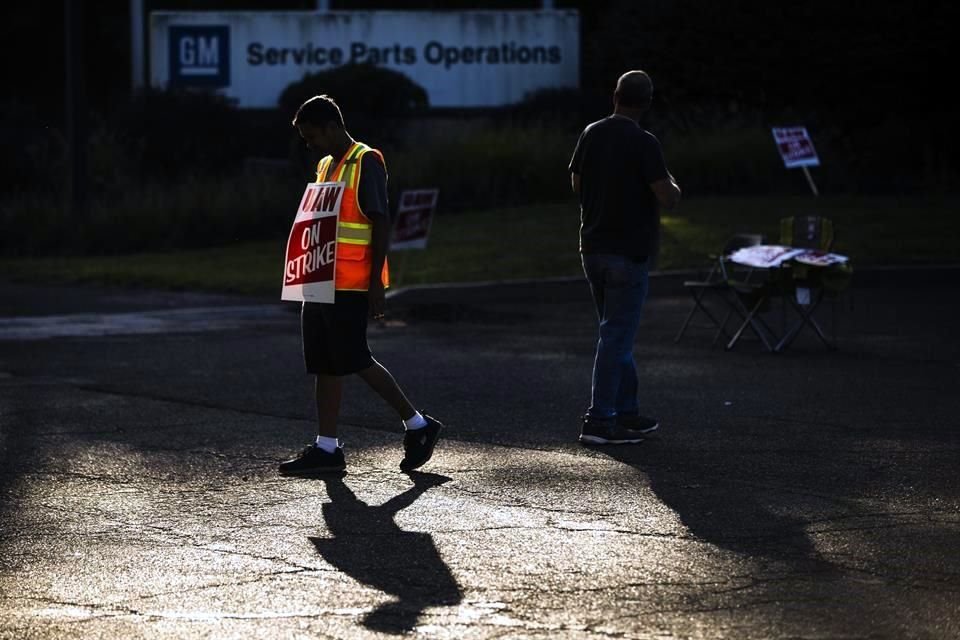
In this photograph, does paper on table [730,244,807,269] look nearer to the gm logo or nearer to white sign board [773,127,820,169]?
white sign board [773,127,820,169]

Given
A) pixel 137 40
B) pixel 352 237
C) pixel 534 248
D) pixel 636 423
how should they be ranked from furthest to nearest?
pixel 137 40, pixel 534 248, pixel 636 423, pixel 352 237

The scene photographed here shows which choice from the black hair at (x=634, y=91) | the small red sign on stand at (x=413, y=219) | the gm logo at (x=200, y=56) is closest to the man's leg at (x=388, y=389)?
the black hair at (x=634, y=91)

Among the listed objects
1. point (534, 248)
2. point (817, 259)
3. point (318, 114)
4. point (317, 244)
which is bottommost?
point (534, 248)

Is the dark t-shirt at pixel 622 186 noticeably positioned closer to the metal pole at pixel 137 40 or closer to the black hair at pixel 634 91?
the black hair at pixel 634 91

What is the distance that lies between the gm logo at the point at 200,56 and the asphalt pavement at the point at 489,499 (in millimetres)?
27991

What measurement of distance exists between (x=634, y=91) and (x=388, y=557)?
11.6 feet

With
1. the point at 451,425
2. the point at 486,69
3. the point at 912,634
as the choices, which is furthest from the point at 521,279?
the point at 486,69

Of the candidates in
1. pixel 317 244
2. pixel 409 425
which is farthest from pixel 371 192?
pixel 409 425

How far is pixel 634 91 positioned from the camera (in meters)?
9.35

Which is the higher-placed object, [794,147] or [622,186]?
[622,186]

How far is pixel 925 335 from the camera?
587 inches

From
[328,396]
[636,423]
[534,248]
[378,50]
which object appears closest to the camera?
[328,396]

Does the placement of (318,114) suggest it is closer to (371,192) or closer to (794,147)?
(371,192)

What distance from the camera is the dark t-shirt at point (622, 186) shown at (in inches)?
366
